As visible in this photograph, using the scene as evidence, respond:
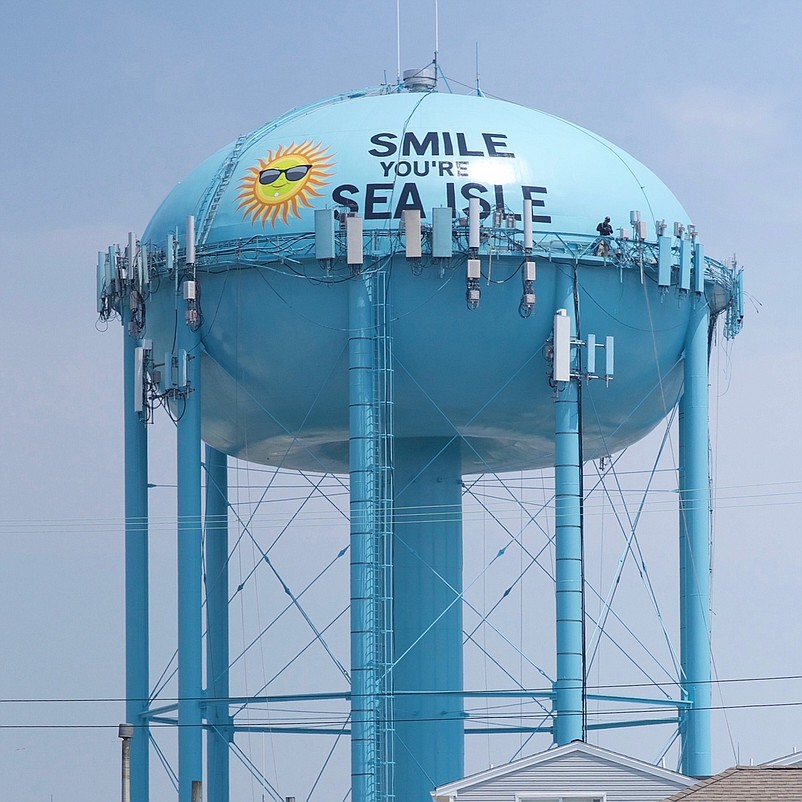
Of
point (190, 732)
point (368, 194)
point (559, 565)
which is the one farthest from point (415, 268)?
point (190, 732)

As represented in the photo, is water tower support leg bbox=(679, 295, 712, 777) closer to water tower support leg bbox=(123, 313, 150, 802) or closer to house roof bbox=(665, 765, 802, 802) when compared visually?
water tower support leg bbox=(123, 313, 150, 802)

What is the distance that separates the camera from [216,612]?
43125mm

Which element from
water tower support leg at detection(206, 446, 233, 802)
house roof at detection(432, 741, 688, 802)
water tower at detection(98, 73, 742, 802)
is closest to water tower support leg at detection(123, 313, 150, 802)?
water tower at detection(98, 73, 742, 802)

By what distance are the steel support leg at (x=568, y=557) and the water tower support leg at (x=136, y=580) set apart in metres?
7.57

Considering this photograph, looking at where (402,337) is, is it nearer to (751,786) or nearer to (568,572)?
(568,572)

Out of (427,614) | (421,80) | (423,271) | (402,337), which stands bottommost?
(427,614)

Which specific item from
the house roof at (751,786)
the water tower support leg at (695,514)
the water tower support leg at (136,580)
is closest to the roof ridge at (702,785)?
the house roof at (751,786)

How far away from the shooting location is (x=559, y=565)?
1507 inches

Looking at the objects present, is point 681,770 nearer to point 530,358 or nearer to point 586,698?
point 586,698

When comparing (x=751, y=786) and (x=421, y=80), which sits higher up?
(x=421, y=80)

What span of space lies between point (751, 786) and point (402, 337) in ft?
39.2

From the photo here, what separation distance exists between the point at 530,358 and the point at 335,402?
3.44 m

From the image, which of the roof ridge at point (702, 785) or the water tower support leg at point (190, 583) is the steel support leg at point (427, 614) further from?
the roof ridge at point (702, 785)

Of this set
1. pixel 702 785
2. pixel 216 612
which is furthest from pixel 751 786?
pixel 216 612
